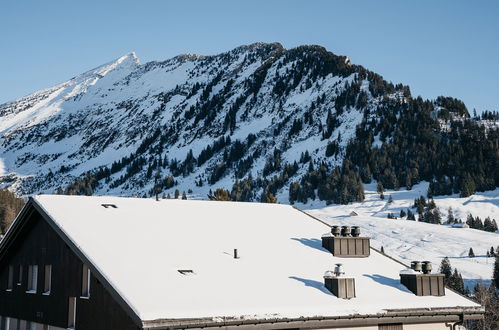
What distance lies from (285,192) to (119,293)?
6729 inches

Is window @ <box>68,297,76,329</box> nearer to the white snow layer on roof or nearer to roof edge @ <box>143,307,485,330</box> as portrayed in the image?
the white snow layer on roof

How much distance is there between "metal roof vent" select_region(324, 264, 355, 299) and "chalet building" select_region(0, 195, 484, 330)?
38 mm

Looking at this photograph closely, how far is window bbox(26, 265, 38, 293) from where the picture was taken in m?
22.8

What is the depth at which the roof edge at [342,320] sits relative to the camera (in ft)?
49.9

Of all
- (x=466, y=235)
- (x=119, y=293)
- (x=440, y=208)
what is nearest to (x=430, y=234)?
(x=466, y=235)

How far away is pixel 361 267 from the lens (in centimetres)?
2255

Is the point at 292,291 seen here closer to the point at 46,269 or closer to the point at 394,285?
the point at 394,285

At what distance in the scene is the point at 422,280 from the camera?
20.9 metres

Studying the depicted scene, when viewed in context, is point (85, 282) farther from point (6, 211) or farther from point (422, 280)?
point (6, 211)

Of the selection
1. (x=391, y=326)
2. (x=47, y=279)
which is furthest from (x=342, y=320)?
(x=47, y=279)

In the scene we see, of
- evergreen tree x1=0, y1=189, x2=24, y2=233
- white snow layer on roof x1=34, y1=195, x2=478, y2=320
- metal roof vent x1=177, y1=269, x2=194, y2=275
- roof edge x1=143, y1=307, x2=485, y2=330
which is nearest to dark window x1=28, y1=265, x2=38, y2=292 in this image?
white snow layer on roof x1=34, y1=195, x2=478, y2=320

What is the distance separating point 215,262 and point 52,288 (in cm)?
629

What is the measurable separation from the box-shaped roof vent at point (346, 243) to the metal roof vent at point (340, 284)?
3826mm

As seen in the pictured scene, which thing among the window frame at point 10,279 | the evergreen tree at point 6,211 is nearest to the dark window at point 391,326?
the window frame at point 10,279
